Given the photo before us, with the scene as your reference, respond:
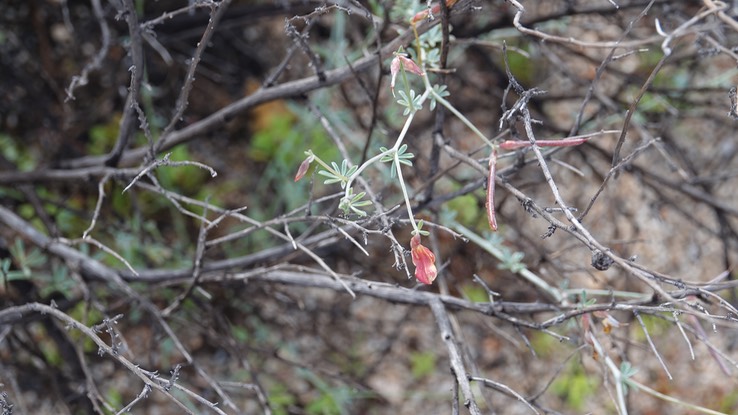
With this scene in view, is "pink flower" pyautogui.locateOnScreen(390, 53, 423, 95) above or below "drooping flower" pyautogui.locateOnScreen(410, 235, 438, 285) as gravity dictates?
above

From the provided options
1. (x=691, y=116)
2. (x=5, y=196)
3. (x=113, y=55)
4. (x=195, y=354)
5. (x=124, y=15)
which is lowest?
(x=195, y=354)

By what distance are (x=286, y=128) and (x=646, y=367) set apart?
1.49 m

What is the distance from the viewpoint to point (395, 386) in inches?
92.4

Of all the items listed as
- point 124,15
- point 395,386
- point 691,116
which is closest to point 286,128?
point 395,386

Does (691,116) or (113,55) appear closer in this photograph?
(691,116)

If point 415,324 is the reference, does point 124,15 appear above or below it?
above

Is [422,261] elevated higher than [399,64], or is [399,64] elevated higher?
[399,64]

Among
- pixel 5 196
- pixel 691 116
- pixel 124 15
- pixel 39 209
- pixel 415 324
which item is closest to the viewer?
pixel 124 15

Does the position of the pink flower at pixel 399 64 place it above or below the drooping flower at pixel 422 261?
above

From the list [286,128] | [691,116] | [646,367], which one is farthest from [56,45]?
[646,367]

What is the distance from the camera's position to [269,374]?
2.09 m

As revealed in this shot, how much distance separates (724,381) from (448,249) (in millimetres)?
1055

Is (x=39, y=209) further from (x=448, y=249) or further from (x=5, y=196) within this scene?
(x=448, y=249)

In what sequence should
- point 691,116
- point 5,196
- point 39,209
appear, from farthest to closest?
point 691,116
point 5,196
point 39,209
